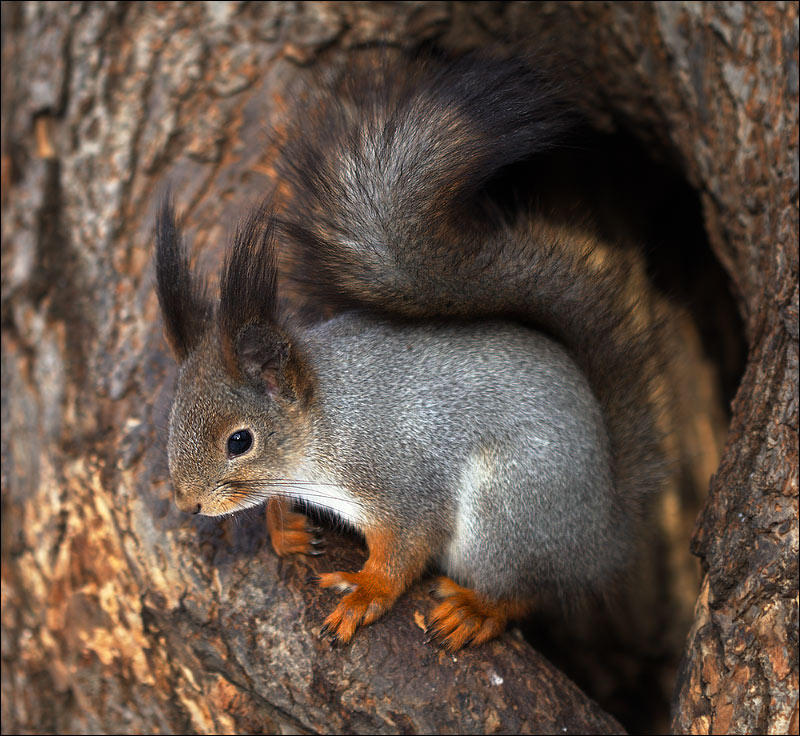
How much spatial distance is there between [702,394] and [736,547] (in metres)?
1.35

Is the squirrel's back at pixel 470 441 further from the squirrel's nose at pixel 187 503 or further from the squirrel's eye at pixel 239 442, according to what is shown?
the squirrel's nose at pixel 187 503

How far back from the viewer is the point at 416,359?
5.08 ft

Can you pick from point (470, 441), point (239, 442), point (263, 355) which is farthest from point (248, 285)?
point (470, 441)

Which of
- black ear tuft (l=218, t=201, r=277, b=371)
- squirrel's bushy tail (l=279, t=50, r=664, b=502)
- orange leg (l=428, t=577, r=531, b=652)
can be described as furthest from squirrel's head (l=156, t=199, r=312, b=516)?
orange leg (l=428, t=577, r=531, b=652)

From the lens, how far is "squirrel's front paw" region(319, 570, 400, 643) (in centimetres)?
143

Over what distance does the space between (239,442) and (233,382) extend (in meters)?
0.11

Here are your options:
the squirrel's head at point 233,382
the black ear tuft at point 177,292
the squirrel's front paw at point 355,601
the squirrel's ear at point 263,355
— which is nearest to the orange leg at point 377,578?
the squirrel's front paw at point 355,601

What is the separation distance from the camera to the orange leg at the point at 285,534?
1.53 meters

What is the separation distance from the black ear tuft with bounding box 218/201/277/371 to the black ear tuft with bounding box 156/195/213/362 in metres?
0.09

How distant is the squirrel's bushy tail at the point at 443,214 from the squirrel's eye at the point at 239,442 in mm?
317

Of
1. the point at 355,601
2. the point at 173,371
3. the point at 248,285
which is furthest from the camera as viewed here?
the point at 173,371

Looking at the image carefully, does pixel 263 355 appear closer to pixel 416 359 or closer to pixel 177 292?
pixel 177 292

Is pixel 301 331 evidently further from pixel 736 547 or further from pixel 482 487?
pixel 736 547

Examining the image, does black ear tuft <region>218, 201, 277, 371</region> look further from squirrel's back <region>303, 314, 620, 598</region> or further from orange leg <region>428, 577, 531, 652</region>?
orange leg <region>428, 577, 531, 652</region>
